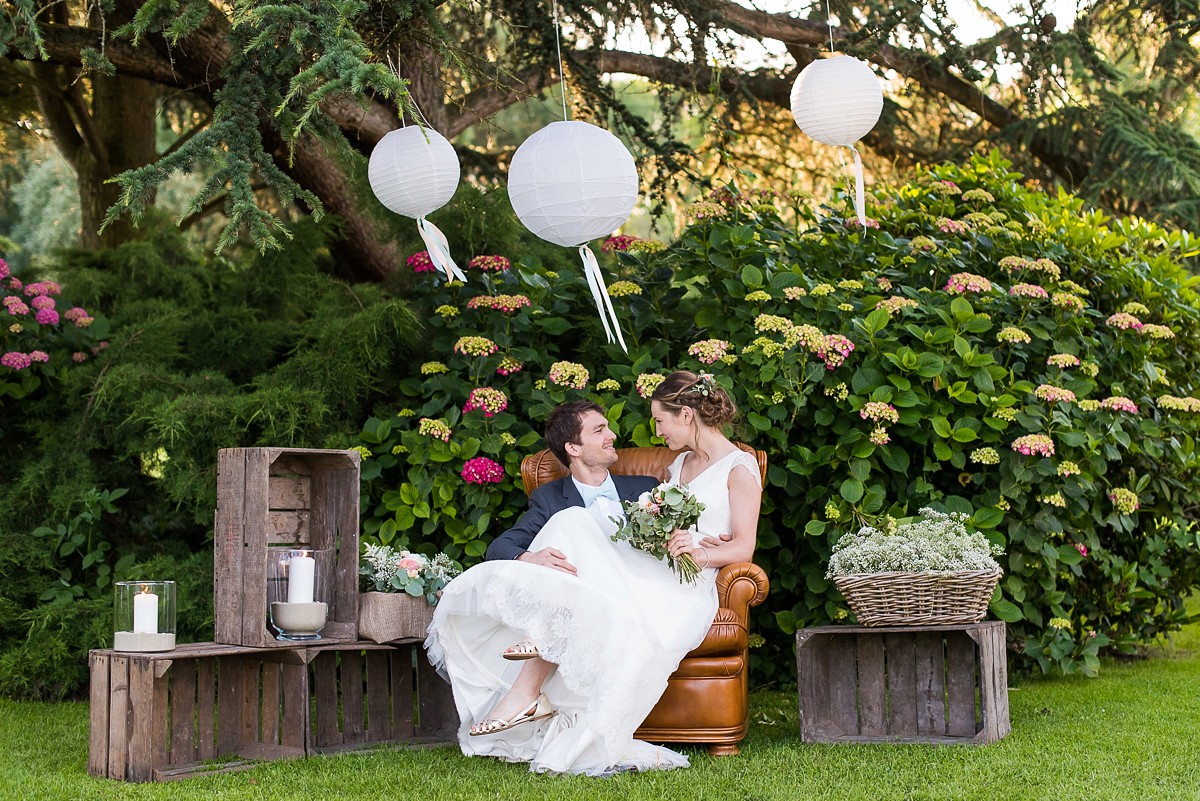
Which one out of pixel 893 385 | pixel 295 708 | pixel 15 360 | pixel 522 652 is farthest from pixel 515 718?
pixel 15 360

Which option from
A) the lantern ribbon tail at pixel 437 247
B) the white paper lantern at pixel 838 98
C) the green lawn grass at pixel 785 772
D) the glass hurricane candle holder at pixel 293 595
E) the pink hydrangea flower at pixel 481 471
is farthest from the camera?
the pink hydrangea flower at pixel 481 471

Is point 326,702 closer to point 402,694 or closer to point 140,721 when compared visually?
point 402,694

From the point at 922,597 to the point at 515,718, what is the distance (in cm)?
123

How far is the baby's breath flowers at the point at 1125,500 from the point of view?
4.27m

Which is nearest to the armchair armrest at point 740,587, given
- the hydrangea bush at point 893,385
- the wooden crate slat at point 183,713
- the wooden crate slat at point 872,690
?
the wooden crate slat at point 872,690

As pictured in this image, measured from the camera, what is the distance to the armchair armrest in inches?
138

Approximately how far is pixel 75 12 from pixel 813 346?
16.0ft

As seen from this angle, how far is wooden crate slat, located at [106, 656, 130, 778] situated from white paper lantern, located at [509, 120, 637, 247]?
1729mm

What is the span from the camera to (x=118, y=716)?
3.11 m

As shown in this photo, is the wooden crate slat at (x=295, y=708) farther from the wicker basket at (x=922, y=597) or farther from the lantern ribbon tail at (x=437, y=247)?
the wicker basket at (x=922, y=597)

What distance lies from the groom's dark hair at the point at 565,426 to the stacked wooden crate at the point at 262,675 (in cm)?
66

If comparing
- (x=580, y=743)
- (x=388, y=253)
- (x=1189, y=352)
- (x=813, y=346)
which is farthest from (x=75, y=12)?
(x=1189, y=352)

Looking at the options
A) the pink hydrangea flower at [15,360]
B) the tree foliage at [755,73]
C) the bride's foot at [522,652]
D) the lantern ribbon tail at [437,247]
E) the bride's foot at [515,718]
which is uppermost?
the tree foliage at [755,73]

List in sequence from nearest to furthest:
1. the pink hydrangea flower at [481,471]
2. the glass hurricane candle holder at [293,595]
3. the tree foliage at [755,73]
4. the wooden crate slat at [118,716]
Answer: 1. the wooden crate slat at [118,716]
2. the glass hurricane candle holder at [293,595]
3. the pink hydrangea flower at [481,471]
4. the tree foliage at [755,73]
